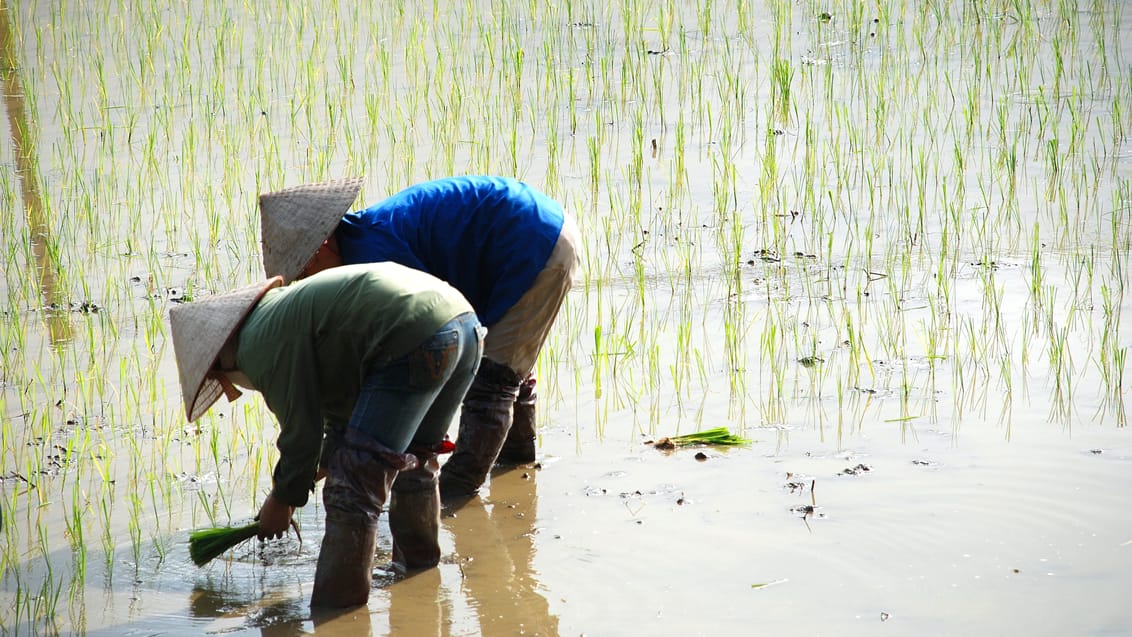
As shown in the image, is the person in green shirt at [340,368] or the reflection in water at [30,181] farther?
the reflection in water at [30,181]

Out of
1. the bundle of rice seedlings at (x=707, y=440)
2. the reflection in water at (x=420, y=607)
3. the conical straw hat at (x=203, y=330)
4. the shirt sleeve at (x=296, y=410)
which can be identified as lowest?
the reflection in water at (x=420, y=607)

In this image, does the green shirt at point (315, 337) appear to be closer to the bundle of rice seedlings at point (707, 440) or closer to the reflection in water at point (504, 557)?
the reflection in water at point (504, 557)

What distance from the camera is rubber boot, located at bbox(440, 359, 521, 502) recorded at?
362cm

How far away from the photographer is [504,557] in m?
3.31

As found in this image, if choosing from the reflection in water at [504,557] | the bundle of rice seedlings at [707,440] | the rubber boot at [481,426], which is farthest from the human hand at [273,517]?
the bundle of rice seedlings at [707,440]

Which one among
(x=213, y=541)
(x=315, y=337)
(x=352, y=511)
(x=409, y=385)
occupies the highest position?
(x=315, y=337)

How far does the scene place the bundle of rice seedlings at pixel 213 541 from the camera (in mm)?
3215

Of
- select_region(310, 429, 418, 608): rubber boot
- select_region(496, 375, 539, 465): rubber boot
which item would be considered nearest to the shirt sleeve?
select_region(310, 429, 418, 608): rubber boot

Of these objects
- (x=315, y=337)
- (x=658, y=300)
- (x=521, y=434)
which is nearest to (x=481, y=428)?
(x=521, y=434)

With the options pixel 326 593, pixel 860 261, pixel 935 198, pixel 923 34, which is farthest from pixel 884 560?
pixel 923 34

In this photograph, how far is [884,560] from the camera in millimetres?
3049

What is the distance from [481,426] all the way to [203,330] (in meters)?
1.04

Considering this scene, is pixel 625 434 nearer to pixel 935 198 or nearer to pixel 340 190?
pixel 340 190

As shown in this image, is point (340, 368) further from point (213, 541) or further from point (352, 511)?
point (213, 541)
